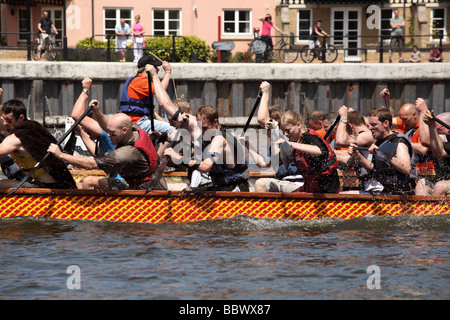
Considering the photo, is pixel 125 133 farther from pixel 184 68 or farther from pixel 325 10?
pixel 325 10

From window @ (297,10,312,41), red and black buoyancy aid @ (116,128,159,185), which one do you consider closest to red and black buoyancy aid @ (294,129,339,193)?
red and black buoyancy aid @ (116,128,159,185)

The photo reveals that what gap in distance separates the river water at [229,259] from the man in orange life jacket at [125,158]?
0.58 metres

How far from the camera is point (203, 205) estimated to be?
9.85m

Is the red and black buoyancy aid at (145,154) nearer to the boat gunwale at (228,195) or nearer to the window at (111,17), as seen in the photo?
the boat gunwale at (228,195)

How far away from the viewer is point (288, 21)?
31.1 m

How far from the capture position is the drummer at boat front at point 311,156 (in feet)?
30.9

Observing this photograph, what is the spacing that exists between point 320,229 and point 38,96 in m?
12.5

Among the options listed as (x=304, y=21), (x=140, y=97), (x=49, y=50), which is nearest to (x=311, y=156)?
(x=140, y=97)

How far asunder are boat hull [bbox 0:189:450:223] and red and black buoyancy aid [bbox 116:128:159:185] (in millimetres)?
234

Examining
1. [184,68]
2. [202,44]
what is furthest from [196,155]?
[202,44]

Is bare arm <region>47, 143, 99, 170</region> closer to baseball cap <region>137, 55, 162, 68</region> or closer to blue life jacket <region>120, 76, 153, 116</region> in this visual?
blue life jacket <region>120, 76, 153, 116</region>

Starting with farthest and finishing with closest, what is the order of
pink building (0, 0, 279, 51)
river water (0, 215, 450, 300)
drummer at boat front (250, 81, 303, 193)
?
pink building (0, 0, 279, 51) → drummer at boat front (250, 81, 303, 193) → river water (0, 215, 450, 300)

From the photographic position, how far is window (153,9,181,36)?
31.5 meters

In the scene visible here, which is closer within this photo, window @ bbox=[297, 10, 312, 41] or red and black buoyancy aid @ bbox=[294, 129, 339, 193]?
red and black buoyancy aid @ bbox=[294, 129, 339, 193]
